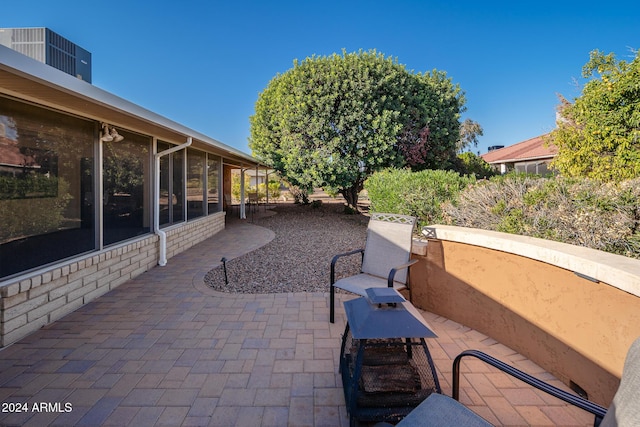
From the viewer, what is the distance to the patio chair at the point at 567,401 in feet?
3.11

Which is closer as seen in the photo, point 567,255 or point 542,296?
point 567,255

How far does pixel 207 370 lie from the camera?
2.62 metres

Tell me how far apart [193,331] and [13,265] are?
196 cm

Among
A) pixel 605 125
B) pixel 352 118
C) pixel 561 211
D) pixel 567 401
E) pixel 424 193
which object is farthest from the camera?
pixel 352 118

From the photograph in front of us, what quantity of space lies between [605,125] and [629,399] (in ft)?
24.5

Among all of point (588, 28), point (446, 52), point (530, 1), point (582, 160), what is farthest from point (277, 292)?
point (446, 52)

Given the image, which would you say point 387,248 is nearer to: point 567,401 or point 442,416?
point 442,416

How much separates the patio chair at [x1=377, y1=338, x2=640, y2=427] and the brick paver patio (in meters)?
0.82

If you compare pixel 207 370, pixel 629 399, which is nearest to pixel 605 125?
pixel 629 399

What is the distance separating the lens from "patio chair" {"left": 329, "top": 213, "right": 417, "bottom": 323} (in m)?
3.38

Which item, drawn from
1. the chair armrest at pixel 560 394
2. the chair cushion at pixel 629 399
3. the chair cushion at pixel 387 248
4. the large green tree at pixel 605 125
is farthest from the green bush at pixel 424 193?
the chair cushion at pixel 629 399

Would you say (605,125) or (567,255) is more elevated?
(605,125)

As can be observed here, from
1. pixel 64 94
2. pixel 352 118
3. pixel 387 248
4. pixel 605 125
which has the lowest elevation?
pixel 387 248

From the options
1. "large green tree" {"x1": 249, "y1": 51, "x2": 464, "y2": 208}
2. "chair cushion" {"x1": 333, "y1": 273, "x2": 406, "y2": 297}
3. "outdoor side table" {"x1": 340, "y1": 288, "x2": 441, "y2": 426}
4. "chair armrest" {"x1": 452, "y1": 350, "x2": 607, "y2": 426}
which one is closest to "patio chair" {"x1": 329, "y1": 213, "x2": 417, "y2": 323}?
"chair cushion" {"x1": 333, "y1": 273, "x2": 406, "y2": 297}
